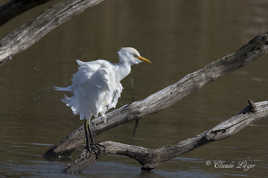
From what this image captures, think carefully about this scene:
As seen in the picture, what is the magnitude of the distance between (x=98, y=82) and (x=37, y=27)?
1.25m

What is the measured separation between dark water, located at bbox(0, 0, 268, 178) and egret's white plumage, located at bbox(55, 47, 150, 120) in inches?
17.1

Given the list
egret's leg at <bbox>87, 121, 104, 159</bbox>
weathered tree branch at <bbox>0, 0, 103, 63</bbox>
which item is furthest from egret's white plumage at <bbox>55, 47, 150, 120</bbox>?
weathered tree branch at <bbox>0, 0, 103, 63</bbox>

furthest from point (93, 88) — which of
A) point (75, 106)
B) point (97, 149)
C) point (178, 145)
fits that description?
point (178, 145)

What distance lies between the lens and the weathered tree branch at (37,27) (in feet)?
20.2

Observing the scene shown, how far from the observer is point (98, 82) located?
286 inches

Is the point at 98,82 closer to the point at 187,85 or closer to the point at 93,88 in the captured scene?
the point at 93,88

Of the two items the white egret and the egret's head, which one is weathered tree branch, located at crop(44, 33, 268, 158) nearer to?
the white egret

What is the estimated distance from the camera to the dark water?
909 centimetres

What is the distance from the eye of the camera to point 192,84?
817 cm

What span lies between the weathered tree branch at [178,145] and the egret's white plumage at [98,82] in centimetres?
53

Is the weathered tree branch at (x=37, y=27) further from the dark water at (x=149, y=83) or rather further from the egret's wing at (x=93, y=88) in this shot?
the dark water at (x=149, y=83)

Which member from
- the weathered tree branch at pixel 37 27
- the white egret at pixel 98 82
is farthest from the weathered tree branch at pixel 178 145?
the weathered tree branch at pixel 37 27

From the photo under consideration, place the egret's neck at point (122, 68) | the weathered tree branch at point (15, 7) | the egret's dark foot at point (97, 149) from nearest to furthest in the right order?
the weathered tree branch at point (15, 7)
the egret's neck at point (122, 68)
the egret's dark foot at point (97, 149)

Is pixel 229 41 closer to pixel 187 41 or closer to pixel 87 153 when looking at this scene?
pixel 187 41
